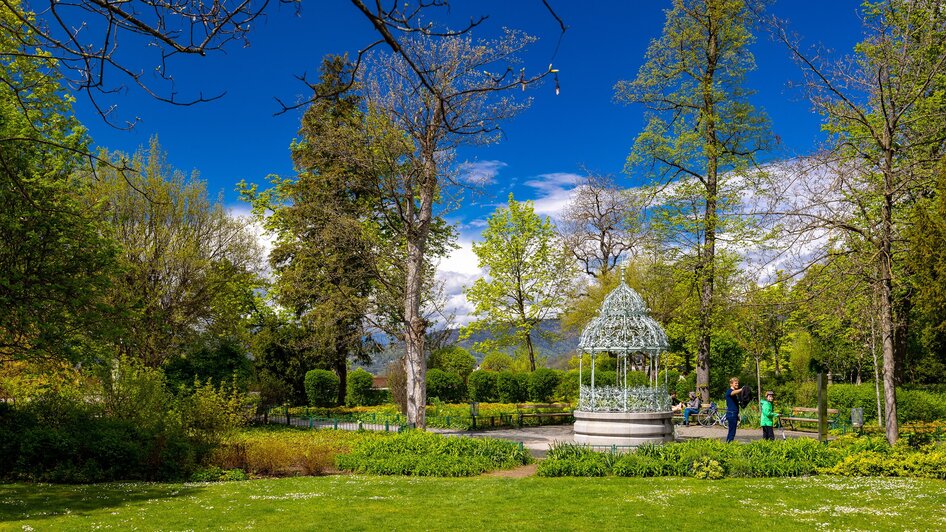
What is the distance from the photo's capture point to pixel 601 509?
33.7 feet

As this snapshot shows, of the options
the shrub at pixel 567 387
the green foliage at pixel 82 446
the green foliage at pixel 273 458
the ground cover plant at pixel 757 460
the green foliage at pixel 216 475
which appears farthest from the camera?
the shrub at pixel 567 387

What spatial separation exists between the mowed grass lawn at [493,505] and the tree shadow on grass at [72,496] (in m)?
0.02

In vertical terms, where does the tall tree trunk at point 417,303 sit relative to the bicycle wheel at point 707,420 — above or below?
above

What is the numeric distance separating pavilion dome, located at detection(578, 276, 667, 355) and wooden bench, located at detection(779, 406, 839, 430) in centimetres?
659

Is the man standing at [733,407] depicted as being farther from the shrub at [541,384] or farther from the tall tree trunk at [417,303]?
the shrub at [541,384]

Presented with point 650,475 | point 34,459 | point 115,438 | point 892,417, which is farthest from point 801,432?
point 34,459

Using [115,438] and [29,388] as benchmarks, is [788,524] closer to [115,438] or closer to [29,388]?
[115,438]

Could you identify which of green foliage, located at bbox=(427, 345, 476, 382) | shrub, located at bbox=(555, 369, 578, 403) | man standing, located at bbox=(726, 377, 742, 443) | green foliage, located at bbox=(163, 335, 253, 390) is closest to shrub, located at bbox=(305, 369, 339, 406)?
green foliage, located at bbox=(427, 345, 476, 382)

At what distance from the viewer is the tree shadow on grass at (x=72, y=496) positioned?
1009 centimetres

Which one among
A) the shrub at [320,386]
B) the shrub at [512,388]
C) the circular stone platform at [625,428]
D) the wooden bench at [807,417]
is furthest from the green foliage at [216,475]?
the shrub at [512,388]

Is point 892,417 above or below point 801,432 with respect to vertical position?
above

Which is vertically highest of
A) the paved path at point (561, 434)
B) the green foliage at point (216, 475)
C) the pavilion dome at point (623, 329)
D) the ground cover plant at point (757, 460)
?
the pavilion dome at point (623, 329)

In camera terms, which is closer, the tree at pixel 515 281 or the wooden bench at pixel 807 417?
the wooden bench at pixel 807 417

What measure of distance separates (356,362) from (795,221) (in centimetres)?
2806
